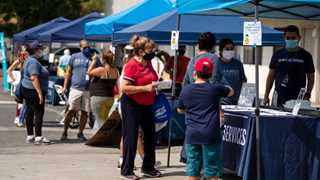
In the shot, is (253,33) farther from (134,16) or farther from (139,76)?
(134,16)

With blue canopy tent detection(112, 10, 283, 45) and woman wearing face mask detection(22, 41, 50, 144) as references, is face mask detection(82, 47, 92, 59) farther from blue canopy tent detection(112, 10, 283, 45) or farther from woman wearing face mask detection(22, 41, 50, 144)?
woman wearing face mask detection(22, 41, 50, 144)

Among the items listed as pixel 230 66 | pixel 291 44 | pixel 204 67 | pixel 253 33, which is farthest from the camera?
pixel 230 66

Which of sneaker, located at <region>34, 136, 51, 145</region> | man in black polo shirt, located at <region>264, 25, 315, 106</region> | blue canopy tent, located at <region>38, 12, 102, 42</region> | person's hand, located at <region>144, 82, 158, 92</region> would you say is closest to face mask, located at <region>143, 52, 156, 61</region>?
person's hand, located at <region>144, 82, 158, 92</region>

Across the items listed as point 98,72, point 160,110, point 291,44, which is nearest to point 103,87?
point 98,72

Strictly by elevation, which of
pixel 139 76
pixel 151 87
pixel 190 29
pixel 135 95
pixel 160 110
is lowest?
pixel 160 110

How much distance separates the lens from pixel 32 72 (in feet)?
40.3

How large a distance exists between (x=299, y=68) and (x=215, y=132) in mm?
2317

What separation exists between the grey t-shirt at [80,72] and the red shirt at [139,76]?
4214mm

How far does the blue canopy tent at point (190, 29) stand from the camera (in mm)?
11695

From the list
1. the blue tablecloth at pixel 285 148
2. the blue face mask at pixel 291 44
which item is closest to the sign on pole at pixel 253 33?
the blue tablecloth at pixel 285 148

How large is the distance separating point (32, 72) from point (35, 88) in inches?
11.5

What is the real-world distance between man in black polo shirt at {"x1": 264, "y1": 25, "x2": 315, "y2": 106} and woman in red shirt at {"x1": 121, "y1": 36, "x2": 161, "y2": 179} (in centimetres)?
170

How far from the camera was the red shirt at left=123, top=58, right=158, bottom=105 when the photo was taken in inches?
344

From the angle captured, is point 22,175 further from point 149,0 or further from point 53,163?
point 149,0
